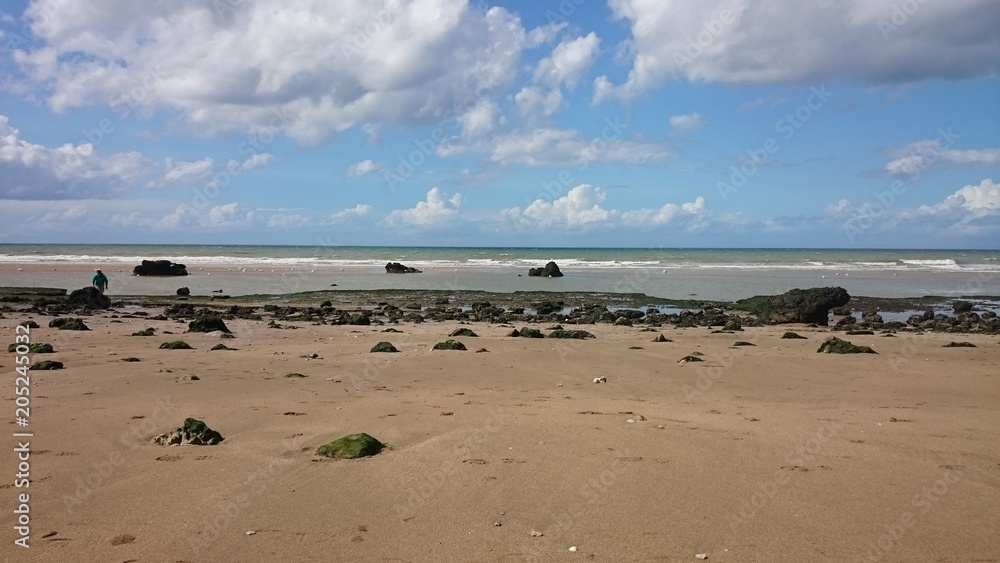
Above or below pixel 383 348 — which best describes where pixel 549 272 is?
above

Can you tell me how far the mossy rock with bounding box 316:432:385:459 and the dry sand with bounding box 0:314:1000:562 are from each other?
0.12m

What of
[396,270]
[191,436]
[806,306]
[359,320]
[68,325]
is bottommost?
[359,320]

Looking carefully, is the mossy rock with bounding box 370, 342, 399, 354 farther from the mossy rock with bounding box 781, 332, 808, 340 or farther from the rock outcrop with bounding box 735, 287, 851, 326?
the rock outcrop with bounding box 735, 287, 851, 326

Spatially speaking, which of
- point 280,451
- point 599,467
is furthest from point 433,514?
point 280,451

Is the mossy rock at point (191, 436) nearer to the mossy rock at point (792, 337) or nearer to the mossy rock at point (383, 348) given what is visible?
the mossy rock at point (383, 348)

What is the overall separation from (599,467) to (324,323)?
15797 millimetres

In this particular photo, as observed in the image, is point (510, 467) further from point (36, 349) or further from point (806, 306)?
point (806, 306)

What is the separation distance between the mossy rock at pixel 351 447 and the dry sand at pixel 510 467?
123 millimetres

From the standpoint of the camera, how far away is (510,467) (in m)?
5.89

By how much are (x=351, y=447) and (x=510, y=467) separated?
1.47 meters

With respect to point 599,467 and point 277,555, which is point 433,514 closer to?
point 277,555

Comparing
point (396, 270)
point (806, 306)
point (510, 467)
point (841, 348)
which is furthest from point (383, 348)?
point (396, 270)
